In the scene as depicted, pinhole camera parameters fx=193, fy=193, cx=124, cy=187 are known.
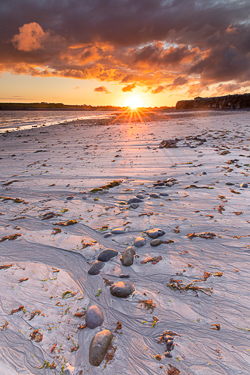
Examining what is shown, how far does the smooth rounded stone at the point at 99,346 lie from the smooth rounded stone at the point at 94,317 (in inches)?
5.4

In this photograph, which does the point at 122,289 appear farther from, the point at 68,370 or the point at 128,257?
the point at 68,370

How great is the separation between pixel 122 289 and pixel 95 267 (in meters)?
0.47

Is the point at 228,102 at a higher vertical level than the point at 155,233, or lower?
higher

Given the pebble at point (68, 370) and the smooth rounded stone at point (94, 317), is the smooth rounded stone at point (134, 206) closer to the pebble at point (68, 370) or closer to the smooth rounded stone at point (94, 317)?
the smooth rounded stone at point (94, 317)

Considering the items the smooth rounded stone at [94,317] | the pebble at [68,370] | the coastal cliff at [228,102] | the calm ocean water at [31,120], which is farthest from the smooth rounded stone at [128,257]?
the coastal cliff at [228,102]

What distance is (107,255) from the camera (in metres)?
2.41

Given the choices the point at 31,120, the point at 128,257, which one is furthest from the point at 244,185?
the point at 31,120

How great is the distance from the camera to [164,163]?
20.2ft

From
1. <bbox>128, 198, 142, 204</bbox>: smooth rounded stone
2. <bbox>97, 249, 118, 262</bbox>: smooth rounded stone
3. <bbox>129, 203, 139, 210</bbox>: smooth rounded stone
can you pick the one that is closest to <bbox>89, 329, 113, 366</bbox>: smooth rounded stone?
<bbox>97, 249, 118, 262</bbox>: smooth rounded stone

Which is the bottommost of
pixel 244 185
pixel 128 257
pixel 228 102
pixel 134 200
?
pixel 128 257

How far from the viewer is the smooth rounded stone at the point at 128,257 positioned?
2.30 meters

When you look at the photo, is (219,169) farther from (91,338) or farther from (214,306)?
(91,338)

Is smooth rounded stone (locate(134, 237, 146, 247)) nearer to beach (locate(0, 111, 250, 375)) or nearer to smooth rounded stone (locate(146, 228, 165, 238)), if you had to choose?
beach (locate(0, 111, 250, 375))

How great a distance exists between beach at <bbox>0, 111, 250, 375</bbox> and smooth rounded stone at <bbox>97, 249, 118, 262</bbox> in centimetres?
5
